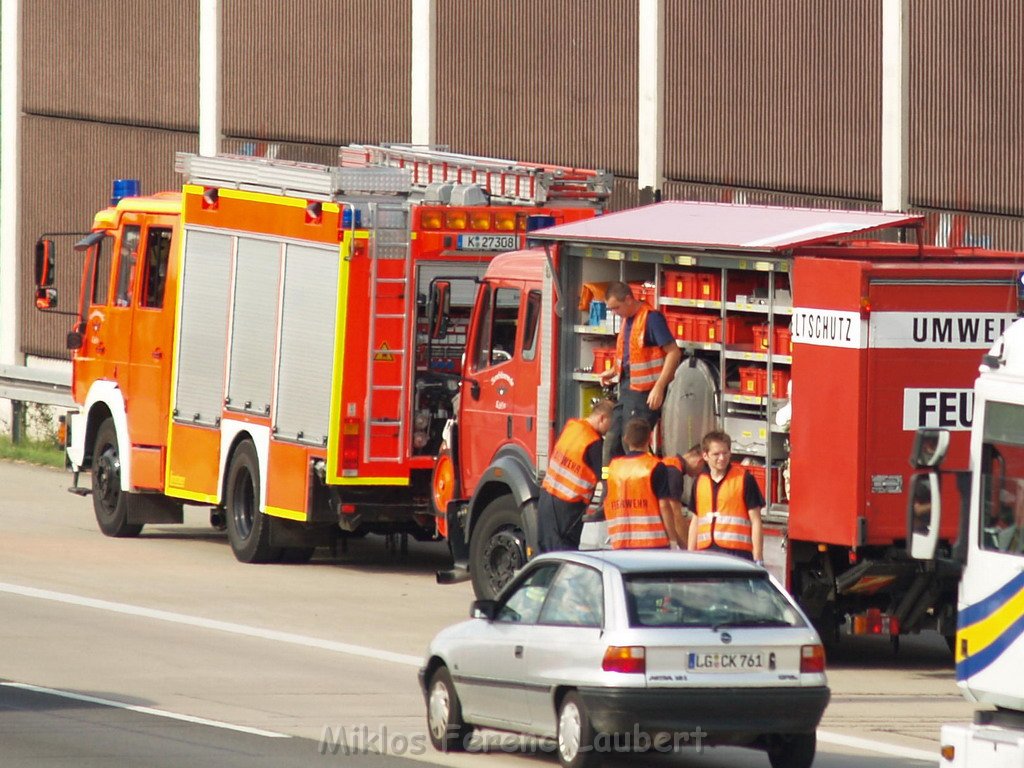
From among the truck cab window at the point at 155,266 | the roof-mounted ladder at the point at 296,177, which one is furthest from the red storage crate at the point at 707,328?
the truck cab window at the point at 155,266

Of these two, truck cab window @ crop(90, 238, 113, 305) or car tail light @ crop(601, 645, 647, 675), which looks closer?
car tail light @ crop(601, 645, 647, 675)

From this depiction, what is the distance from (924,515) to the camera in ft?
33.0

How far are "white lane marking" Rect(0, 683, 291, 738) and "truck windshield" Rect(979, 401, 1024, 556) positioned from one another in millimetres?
4583

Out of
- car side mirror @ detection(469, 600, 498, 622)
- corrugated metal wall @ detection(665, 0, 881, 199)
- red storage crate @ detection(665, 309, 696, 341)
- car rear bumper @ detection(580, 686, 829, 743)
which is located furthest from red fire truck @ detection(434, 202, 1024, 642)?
corrugated metal wall @ detection(665, 0, 881, 199)

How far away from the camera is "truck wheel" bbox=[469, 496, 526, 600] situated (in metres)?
17.9

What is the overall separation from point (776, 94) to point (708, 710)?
13.5 meters

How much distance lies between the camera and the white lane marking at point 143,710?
13117 millimetres

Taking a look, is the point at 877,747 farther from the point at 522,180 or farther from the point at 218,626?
the point at 522,180

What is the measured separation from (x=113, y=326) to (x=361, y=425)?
440 centimetres

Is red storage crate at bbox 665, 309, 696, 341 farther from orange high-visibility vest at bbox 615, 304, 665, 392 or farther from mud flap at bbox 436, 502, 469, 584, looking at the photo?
mud flap at bbox 436, 502, 469, 584

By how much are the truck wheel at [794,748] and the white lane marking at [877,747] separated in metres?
1.01

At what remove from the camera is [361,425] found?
66.3ft

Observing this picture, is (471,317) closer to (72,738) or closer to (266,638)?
(266,638)

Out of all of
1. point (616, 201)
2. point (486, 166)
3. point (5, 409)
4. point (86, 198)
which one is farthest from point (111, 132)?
point (486, 166)
